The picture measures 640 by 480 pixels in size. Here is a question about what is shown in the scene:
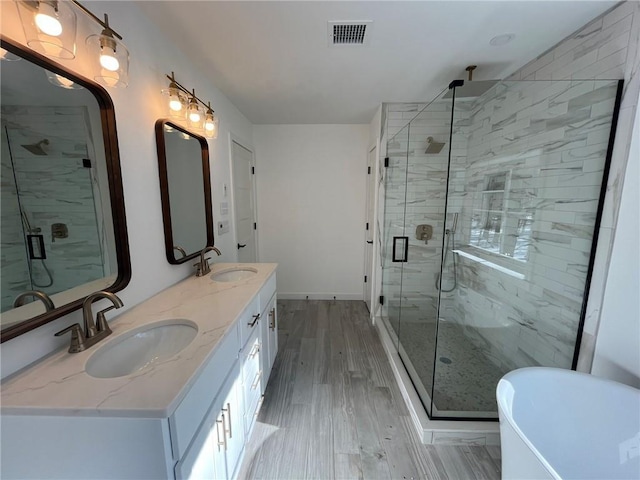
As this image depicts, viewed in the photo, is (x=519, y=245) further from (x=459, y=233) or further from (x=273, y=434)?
(x=273, y=434)

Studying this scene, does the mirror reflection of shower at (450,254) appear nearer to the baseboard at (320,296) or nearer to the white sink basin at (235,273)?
the baseboard at (320,296)

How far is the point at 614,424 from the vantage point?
43.0 inches

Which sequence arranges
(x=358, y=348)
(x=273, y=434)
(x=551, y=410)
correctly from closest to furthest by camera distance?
1. (x=551, y=410)
2. (x=273, y=434)
3. (x=358, y=348)

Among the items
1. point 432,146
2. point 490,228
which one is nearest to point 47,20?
point 432,146

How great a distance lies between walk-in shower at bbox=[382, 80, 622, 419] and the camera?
4.96 feet

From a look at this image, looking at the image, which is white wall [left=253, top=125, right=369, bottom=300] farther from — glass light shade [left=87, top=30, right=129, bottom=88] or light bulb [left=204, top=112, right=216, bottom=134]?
glass light shade [left=87, top=30, right=129, bottom=88]

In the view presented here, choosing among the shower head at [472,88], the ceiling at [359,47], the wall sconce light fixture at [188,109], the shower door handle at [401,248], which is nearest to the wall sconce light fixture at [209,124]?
the wall sconce light fixture at [188,109]

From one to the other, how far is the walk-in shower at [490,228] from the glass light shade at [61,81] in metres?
2.10

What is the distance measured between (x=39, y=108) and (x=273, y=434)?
1955 mm

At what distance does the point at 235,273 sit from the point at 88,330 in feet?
3.72

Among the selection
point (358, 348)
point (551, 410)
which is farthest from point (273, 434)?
point (551, 410)

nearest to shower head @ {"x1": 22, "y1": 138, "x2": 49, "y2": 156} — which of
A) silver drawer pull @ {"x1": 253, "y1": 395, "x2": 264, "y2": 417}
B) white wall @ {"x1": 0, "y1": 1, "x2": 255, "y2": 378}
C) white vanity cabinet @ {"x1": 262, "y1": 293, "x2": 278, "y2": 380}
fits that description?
white wall @ {"x1": 0, "y1": 1, "x2": 255, "y2": 378}

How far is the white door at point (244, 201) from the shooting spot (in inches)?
105

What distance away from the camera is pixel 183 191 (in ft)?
5.55
